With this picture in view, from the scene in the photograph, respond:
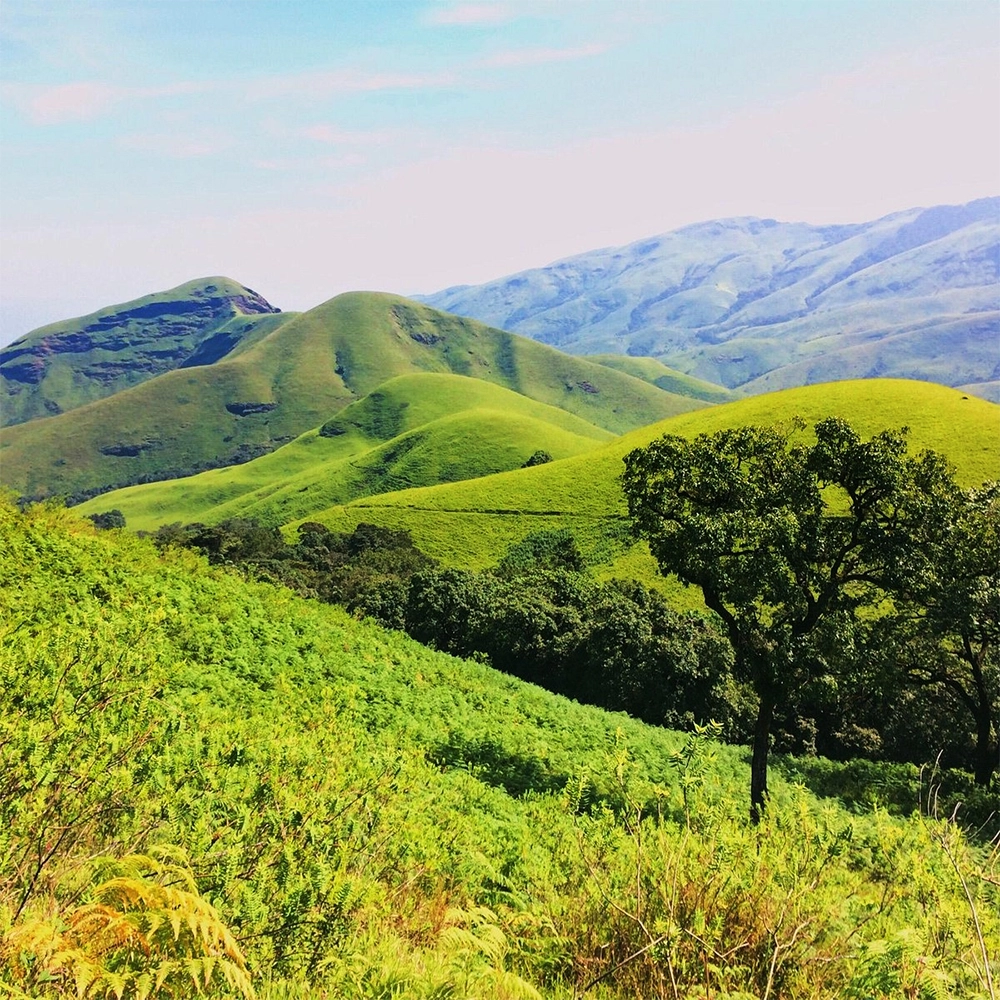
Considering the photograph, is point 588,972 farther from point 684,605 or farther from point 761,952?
point 684,605

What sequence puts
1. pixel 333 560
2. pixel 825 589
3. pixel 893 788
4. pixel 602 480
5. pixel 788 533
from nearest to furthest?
pixel 788 533, pixel 825 589, pixel 893 788, pixel 333 560, pixel 602 480

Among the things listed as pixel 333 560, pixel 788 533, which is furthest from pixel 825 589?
pixel 333 560

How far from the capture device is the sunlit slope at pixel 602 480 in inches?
3179

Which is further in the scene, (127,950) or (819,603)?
(819,603)

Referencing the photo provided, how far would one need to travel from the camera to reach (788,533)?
18.3 meters

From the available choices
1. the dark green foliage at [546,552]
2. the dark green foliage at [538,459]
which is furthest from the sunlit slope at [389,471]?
the dark green foliage at [546,552]

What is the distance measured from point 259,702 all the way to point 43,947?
9.69 metres

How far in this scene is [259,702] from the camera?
42.0 feet

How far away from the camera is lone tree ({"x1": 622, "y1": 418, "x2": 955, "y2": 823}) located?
18297mm

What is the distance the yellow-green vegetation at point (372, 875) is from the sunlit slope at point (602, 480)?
70.9m

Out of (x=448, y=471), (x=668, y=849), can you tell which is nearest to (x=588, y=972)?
(x=668, y=849)

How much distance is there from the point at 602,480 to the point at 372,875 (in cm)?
9357

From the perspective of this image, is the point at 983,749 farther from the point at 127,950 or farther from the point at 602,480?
the point at 602,480

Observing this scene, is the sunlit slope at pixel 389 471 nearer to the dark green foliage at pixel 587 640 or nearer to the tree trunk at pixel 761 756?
the dark green foliage at pixel 587 640
